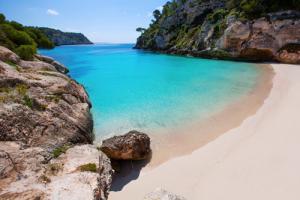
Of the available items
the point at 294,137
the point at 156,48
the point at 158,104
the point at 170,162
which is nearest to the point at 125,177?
the point at 170,162

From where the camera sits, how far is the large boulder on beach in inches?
310

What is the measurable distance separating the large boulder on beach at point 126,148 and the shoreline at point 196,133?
21.4 inches

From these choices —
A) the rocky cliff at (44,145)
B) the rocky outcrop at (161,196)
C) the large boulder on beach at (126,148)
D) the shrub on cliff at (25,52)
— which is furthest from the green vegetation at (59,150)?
the shrub on cliff at (25,52)

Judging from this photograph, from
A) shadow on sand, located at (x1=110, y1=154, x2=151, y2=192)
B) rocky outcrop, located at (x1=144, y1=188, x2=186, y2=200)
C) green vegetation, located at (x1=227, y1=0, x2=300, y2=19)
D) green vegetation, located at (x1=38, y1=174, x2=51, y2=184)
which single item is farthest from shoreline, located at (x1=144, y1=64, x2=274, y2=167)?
green vegetation, located at (x1=227, y1=0, x2=300, y2=19)

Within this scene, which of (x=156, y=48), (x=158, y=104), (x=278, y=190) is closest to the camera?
(x=278, y=190)

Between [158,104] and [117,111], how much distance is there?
9.48ft

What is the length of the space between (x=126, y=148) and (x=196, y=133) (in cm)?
363

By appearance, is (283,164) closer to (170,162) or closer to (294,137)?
(294,137)

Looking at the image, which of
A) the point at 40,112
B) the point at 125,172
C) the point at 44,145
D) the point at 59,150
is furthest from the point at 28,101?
the point at 125,172

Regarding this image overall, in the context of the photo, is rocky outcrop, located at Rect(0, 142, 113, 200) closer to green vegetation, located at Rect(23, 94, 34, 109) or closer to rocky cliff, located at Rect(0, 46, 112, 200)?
rocky cliff, located at Rect(0, 46, 112, 200)

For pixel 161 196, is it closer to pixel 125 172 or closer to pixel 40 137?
pixel 125 172

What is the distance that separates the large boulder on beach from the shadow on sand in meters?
0.21

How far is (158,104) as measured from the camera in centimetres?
1487

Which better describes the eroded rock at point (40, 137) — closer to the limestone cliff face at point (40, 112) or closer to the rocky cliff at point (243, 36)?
the limestone cliff face at point (40, 112)
